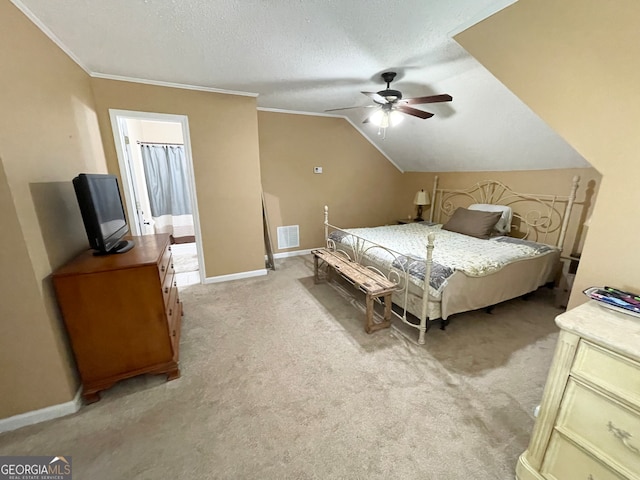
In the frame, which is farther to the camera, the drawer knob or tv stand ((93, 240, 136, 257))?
tv stand ((93, 240, 136, 257))

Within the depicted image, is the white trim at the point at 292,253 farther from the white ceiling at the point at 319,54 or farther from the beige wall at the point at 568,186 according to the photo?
the beige wall at the point at 568,186

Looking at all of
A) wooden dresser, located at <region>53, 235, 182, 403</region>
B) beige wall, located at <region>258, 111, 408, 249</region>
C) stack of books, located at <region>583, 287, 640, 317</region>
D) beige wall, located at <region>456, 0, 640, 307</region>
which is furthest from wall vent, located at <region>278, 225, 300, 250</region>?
stack of books, located at <region>583, 287, 640, 317</region>

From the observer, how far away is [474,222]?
3.50 m

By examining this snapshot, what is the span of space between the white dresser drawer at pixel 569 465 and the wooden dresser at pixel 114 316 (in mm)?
2243

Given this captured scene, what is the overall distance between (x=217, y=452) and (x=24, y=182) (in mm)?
1841

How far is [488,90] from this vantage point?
105 inches

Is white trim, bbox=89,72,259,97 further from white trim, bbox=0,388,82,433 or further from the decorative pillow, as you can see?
the decorative pillow

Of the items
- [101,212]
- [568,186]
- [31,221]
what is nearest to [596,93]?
[568,186]

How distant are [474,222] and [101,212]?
401 cm

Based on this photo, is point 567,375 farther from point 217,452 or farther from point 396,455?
point 217,452

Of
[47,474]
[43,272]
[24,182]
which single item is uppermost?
[24,182]

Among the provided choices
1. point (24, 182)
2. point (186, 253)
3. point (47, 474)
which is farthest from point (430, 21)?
point (186, 253)

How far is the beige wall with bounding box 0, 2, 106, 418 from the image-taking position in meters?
1.37

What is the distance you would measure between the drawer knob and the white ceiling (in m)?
2.08
